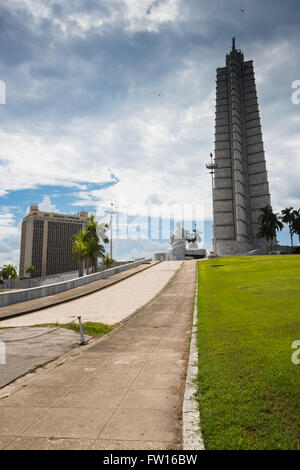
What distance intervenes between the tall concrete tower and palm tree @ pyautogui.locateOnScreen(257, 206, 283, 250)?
659 cm

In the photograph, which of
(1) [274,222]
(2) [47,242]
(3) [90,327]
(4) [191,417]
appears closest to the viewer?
(4) [191,417]

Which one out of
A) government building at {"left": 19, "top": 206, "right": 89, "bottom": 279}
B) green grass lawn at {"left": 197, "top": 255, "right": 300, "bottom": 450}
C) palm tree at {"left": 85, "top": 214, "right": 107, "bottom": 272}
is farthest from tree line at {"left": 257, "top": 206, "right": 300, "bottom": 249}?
government building at {"left": 19, "top": 206, "right": 89, "bottom": 279}

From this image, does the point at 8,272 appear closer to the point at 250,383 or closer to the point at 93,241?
the point at 93,241

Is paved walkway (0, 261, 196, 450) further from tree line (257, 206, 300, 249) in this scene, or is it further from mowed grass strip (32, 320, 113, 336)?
tree line (257, 206, 300, 249)

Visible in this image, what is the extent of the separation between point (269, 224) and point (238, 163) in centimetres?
2472

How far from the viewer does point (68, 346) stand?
1035 cm

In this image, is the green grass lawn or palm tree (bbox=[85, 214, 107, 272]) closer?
the green grass lawn

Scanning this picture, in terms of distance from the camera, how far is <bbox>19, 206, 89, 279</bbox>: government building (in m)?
177

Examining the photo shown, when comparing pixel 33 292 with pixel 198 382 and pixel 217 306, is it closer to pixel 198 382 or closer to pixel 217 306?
pixel 217 306

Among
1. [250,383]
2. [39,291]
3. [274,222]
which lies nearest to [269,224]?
[274,222]

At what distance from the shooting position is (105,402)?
5668mm
